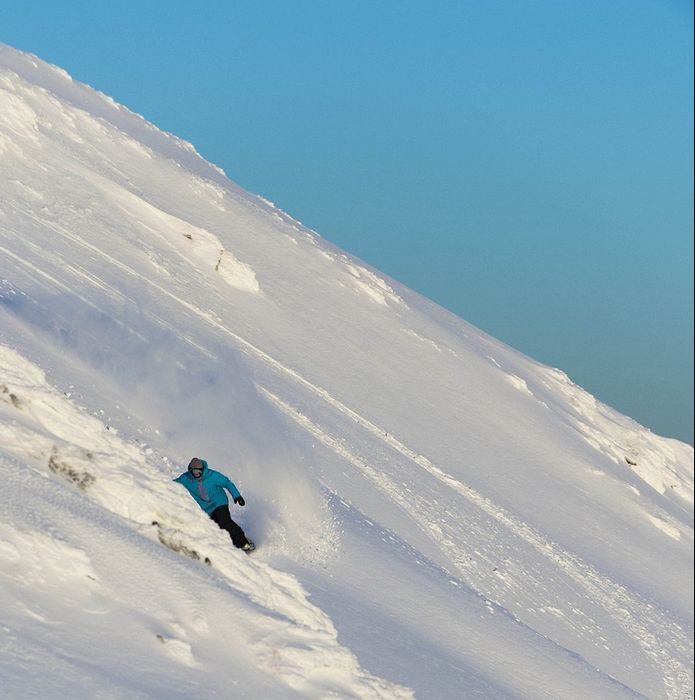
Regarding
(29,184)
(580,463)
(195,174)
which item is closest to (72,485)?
(29,184)

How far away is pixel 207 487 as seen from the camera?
12500mm

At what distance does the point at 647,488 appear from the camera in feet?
121

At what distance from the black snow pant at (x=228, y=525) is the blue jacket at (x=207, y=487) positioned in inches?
2.6

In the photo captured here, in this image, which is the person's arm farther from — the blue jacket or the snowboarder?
the snowboarder

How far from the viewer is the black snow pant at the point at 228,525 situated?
12.4 meters

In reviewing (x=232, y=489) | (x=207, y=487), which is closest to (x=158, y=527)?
(x=207, y=487)

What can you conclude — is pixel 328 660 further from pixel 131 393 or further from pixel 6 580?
pixel 131 393

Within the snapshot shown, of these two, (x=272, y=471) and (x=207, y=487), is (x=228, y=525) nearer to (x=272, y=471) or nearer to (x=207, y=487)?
(x=207, y=487)

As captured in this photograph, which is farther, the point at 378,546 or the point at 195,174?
the point at 195,174

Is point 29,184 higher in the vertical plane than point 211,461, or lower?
higher

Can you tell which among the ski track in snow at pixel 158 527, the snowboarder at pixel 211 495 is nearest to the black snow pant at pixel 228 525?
the snowboarder at pixel 211 495

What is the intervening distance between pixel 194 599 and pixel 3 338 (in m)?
5.75

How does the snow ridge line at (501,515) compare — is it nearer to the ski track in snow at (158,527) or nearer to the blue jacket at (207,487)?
the blue jacket at (207,487)

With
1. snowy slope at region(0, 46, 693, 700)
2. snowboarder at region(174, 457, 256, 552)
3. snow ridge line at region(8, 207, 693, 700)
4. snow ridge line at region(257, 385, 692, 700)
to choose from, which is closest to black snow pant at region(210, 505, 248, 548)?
snowboarder at region(174, 457, 256, 552)
